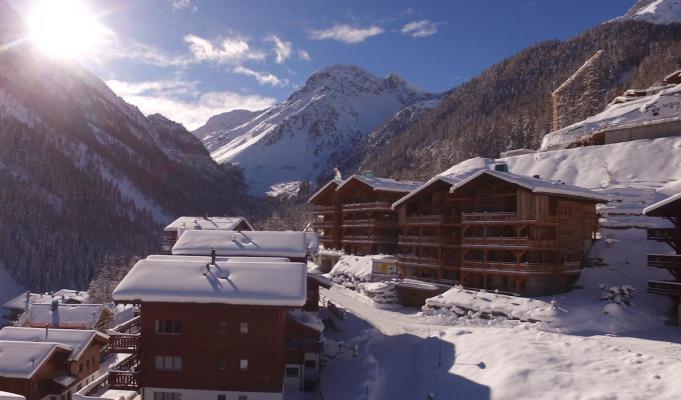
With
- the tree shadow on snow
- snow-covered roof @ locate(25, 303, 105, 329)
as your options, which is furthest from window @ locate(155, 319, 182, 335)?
snow-covered roof @ locate(25, 303, 105, 329)

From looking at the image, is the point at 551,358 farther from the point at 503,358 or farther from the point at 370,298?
the point at 370,298

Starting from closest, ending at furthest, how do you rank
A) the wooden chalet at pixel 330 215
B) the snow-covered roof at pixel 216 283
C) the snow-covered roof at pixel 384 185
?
the snow-covered roof at pixel 216 283
the snow-covered roof at pixel 384 185
the wooden chalet at pixel 330 215

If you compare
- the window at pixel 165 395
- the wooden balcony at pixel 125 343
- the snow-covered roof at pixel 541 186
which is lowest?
the window at pixel 165 395

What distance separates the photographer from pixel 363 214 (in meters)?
61.6

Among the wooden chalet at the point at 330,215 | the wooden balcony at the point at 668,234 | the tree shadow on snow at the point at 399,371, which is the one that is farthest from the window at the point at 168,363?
the wooden chalet at the point at 330,215

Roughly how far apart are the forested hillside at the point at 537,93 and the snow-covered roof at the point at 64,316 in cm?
8130

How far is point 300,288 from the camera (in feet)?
79.2

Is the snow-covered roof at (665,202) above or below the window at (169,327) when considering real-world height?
above

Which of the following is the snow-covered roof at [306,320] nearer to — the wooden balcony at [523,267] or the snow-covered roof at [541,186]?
the wooden balcony at [523,267]

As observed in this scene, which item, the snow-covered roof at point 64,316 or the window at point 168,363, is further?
the snow-covered roof at point 64,316

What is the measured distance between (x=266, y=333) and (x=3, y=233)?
507 feet

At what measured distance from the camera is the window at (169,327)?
79.6ft

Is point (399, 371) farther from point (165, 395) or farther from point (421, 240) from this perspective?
point (421, 240)

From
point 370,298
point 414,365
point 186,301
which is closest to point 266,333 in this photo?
point 186,301
